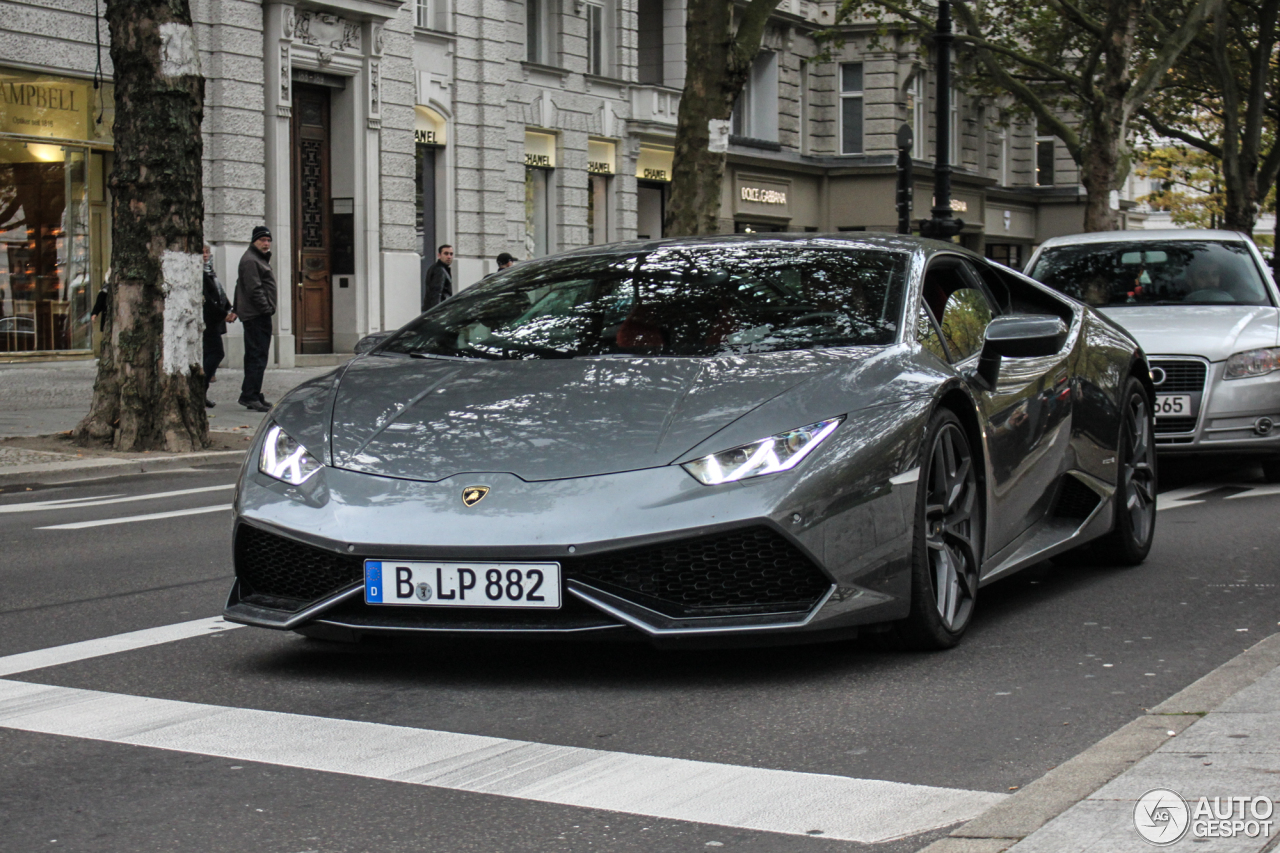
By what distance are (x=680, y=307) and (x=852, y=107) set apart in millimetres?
40398

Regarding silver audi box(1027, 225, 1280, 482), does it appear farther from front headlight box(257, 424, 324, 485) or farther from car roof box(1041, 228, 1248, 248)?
front headlight box(257, 424, 324, 485)

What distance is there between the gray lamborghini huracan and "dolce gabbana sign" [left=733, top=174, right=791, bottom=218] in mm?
34991

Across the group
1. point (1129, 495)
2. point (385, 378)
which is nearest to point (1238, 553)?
point (1129, 495)

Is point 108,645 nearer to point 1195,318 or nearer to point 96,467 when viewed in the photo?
point 96,467

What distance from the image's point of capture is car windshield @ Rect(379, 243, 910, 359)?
5.56m

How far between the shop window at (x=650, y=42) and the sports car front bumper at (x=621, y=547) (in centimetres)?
3437

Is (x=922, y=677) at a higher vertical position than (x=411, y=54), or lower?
lower

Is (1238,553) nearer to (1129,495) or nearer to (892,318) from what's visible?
(1129,495)

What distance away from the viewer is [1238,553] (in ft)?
25.3

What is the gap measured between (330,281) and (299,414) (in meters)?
23.0

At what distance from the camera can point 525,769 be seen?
3951mm

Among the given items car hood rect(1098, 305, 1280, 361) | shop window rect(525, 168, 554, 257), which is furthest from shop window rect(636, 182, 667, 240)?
car hood rect(1098, 305, 1280, 361)

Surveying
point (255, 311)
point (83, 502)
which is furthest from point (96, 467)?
point (255, 311)

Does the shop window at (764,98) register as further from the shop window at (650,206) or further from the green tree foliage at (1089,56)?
the shop window at (650,206)
